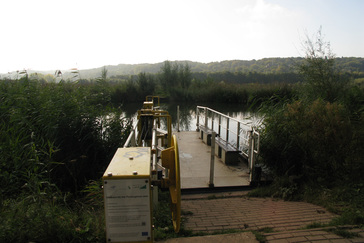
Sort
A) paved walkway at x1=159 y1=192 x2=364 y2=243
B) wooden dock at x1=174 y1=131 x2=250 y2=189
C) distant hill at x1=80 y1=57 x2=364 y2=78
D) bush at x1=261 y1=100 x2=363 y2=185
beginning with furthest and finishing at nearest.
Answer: distant hill at x1=80 y1=57 x2=364 y2=78 → wooden dock at x1=174 y1=131 x2=250 y2=189 → bush at x1=261 y1=100 x2=363 y2=185 → paved walkway at x1=159 y1=192 x2=364 y2=243

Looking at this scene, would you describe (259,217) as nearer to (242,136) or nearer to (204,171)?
(204,171)

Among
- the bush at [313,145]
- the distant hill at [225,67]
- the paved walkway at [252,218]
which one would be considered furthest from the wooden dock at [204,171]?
the distant hill at [225,67]

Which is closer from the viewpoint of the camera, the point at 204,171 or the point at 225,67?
the point at 204,171

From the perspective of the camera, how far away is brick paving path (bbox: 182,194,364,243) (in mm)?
2768

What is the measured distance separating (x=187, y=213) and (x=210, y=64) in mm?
124315

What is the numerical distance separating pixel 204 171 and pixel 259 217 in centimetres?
233

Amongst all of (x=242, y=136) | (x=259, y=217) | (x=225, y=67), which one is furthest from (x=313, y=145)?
(x=225, y=67)

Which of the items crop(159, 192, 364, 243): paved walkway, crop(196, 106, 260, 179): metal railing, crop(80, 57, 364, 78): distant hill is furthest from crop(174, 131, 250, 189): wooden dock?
crop(80, 57, 364, 78): distant hill

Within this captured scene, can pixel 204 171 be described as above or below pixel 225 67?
below

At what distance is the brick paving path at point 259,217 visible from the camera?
277cm

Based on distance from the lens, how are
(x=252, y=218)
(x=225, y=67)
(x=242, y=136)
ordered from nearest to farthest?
1. (x=252, y=218)
2. (x=242, y=136)
3. (x=225, y=67)

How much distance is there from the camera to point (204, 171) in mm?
5805

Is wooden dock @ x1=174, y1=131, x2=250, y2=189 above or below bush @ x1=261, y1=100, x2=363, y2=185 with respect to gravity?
below

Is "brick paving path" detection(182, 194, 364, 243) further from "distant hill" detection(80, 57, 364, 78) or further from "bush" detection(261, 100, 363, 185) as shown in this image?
"distant hill" detection(80, 57, 364, 78)
